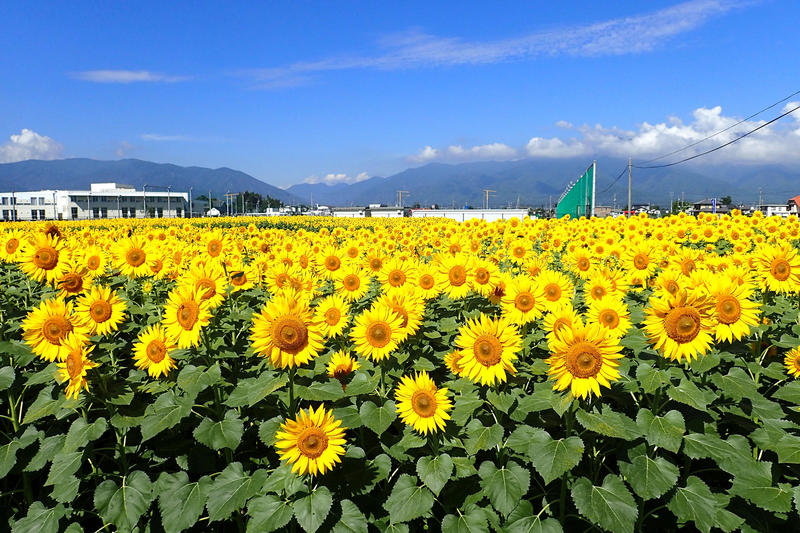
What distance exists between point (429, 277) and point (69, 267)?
307 centimetres

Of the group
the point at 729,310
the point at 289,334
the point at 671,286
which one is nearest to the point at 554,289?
the point at 671,286

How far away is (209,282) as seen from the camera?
12.3ft

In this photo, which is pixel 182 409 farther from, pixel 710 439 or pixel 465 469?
pixel 710 439

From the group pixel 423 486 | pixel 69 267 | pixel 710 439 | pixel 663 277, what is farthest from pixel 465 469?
pixel 69 267

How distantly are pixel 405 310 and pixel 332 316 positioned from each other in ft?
2.03

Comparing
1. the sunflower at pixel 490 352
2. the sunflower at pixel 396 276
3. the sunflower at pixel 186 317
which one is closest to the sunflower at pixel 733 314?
the sunflower at pixel 490 352

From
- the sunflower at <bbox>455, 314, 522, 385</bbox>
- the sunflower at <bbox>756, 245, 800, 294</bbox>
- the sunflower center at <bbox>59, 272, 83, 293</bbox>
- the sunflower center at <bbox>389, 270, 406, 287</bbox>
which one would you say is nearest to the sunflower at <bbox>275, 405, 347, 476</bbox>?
the sunflower at <bbox>455, 314, 522, 385</bbox>

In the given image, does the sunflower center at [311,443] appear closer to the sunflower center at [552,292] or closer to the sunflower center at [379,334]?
the sunflower center at [379,334]

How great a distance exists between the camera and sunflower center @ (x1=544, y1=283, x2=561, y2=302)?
4.05 metres

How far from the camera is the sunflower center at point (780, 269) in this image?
4.28m

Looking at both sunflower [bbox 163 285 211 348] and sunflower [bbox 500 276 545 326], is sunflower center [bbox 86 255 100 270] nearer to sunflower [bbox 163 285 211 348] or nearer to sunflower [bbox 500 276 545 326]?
sunflower [bbox 163 285 211 348]

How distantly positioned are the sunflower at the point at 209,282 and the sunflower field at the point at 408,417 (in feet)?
0.07

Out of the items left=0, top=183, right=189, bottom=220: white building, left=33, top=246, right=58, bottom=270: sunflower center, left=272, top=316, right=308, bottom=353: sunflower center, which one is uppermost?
left=0, top=183, right=189, bottom=220: white building

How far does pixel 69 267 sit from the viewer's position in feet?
14.4
